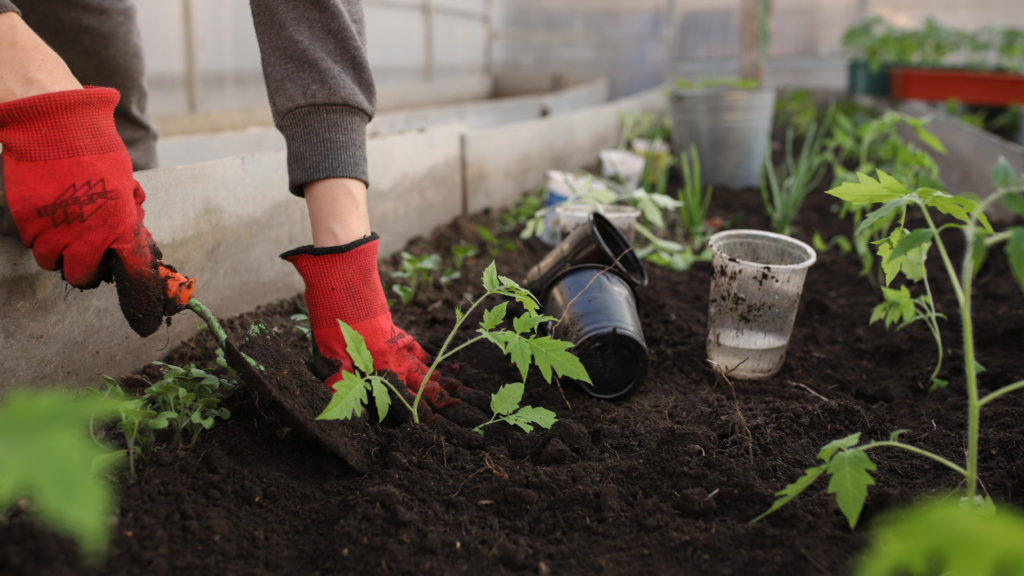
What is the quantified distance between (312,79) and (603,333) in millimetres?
761

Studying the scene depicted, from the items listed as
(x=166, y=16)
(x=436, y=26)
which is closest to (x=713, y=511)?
(x=166, y=16)

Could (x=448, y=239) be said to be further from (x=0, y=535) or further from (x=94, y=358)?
(x=0, y=535)

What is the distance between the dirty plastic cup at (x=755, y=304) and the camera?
1576 millimetres

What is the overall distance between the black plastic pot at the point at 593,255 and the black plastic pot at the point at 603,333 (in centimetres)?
6

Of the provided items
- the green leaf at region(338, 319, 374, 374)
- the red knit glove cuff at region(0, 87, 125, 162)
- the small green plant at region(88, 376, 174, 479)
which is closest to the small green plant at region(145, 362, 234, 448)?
the small green plant at region(88, 376, 174, 479)

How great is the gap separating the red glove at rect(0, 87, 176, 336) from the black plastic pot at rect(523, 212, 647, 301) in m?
0.83

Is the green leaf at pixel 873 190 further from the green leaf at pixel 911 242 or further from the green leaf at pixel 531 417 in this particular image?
the green leaf at pixel 531 417

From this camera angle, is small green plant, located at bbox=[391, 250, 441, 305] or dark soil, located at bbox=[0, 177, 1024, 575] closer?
dark soil, located at bbox=[0, 177, 1024, 575]

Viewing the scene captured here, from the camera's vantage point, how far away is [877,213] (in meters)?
1.00

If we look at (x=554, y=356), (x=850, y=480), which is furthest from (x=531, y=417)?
(x=850, y=480)

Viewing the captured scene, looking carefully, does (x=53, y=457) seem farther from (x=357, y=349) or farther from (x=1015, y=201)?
(x=1015, y=201)

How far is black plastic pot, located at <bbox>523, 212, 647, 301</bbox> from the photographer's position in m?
1.65

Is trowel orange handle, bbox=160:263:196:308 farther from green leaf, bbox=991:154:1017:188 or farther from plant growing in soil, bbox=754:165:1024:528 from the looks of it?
green leaf, bbox=991:154:1017:188

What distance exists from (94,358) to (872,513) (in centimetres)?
145
